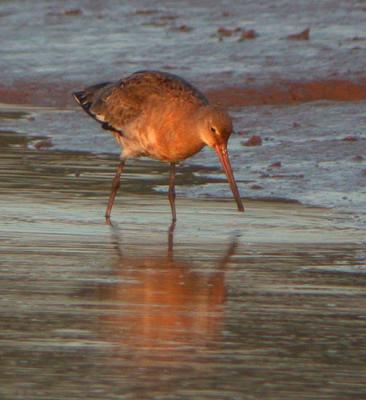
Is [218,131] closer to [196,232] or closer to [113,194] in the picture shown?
[196,232]

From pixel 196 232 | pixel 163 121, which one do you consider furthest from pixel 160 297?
pixel 163 121

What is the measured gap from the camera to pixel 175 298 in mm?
8172

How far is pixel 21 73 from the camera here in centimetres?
1984

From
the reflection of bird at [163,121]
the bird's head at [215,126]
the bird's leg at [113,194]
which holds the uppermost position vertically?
the bird's head at [215,126]

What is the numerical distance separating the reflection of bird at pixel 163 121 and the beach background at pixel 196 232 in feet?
1.27

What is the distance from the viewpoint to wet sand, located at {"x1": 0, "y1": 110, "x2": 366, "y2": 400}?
653cm

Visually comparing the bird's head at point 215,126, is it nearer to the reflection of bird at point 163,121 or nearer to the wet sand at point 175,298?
the reflection of bird at point 163,121

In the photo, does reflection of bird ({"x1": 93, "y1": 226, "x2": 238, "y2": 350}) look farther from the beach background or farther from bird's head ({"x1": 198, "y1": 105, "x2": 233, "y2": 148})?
bird's head ({"x1": 198, "y1": 105, "x2": 233, "y2": 148})

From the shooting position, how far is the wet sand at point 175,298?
653cm

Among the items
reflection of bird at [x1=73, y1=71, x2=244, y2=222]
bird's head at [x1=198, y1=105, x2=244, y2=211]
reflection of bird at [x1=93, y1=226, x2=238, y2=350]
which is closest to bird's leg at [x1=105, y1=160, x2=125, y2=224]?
reflection of bird at [x1=73, y1=71, x2=244, y2=222]

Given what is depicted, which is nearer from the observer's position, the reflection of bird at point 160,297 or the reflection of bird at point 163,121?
the reflection of bird at point 160,297

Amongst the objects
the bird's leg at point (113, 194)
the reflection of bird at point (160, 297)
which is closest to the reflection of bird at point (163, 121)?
the bird's leg at point (113, 194)

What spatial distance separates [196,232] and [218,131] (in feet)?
2.47

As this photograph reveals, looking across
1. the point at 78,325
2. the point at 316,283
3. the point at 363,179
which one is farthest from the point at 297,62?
the point at 78,325
